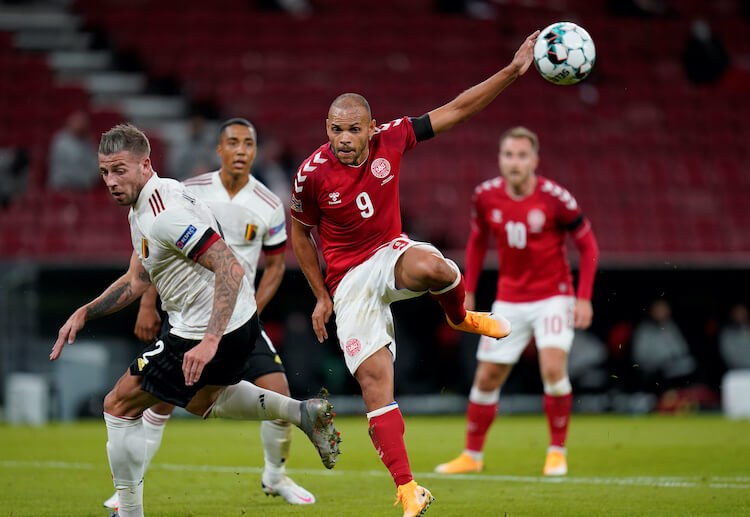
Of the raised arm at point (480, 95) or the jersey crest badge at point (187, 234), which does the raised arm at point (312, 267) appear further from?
the jersey crest badge at point (187, 234)

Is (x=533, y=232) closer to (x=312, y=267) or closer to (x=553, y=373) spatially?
(x=553, y=373)

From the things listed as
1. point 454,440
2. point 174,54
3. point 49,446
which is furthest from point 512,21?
point 49,446

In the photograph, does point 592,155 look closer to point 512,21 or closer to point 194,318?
point 512,21

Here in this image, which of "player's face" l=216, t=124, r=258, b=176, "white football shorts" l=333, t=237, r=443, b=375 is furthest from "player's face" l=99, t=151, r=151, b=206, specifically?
"player's face" l=216, t=124, r=258, b=176

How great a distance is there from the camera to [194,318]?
5.45 m

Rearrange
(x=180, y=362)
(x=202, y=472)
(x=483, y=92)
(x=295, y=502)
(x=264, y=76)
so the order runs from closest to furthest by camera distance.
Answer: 1. (x=180, y=362)
2. (x=483, y=92)
3. (x=295, y=502)
4. (x=202, y=472)
5. (x=264, y=76)

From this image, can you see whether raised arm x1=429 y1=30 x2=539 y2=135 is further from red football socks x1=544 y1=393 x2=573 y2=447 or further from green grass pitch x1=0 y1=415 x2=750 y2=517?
red football socks x1=544 y1=393 x2=573 y2=447

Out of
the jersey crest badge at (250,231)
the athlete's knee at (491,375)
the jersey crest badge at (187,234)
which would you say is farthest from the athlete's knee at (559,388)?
the jersey crest badge at (187,234)

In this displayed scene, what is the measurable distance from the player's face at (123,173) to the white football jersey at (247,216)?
1858 mm

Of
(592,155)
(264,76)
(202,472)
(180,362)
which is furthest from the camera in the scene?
(264,76)

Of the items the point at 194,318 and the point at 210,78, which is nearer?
the point at 194,318

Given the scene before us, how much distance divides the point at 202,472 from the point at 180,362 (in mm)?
3394

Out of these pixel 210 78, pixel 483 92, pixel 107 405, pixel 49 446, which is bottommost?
pixel 49 446

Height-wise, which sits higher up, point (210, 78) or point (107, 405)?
point (210, 78)
